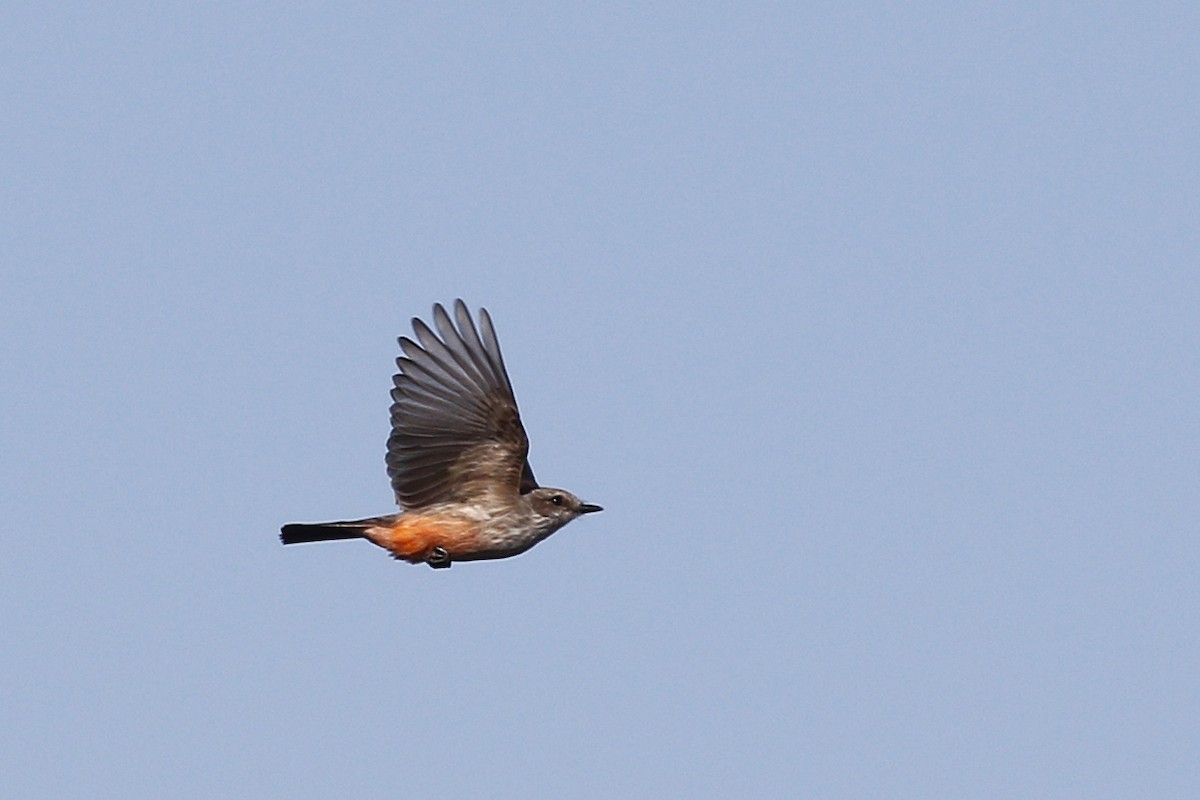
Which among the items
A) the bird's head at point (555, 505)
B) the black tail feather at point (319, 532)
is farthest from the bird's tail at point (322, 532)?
the bird's head at point (555, 505)

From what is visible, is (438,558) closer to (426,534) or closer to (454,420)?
(426,534)

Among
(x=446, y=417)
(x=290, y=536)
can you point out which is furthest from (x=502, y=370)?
(x=290, y=536)

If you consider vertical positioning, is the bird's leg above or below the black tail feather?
below

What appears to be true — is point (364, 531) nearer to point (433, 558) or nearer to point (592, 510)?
point (433, 558)

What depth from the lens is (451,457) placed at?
2222cm

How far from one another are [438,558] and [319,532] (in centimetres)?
108

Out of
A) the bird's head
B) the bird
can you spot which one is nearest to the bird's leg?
the bird

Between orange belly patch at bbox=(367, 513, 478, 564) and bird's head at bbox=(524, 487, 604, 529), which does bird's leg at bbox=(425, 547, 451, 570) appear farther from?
bird's head at bbox=(524, 487, 604, 529)

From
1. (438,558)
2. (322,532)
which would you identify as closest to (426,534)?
(438,558)

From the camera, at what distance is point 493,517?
2219 centimetres

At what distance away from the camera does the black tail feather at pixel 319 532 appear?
22078mm

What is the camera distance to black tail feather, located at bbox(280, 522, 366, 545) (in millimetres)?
22078

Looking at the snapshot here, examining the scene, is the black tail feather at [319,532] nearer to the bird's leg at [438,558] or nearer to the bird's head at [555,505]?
the bird's leg at [438,558]

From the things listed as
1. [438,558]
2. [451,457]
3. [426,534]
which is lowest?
[438,558]
